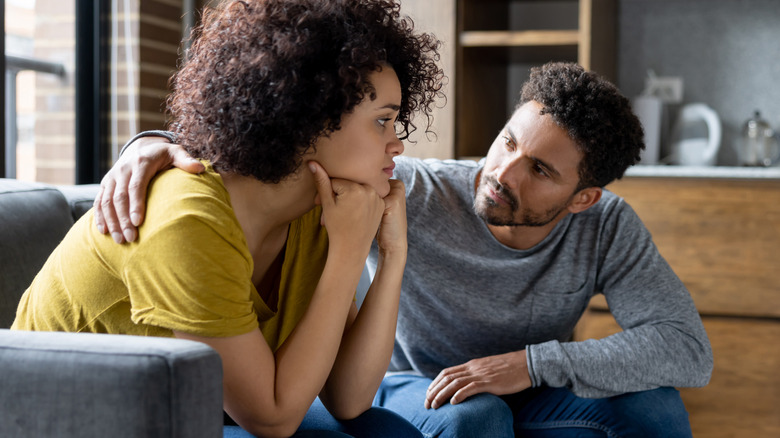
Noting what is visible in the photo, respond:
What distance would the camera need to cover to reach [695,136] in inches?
97.8

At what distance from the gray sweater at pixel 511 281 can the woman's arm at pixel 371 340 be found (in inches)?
11.7

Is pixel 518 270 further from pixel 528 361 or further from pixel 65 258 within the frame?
pixel 65 258

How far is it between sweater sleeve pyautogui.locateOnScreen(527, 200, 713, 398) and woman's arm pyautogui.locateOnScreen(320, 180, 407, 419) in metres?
0.34

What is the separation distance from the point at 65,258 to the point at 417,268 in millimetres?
705

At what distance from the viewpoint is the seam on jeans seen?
133 cm

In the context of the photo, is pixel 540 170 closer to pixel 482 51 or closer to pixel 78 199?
pixel 78 199

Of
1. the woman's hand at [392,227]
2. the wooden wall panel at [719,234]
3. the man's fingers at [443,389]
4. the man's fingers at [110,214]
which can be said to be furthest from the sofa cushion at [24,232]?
the wooden wall panel at [719,234]

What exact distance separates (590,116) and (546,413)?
567 millimetres

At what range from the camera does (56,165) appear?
2.35 meters

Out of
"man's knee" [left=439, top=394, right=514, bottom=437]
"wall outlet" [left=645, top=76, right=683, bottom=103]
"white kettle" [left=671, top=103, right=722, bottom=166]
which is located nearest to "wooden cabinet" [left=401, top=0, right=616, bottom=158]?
"wall outlet" [left=645, top=76, right=683, bottom=103]

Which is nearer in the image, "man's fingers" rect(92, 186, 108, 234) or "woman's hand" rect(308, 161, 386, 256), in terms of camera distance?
"man's fingers" rect(92, 186, 108, 234)

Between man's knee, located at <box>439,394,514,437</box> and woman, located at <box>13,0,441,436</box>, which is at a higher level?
woman, located at <box>13,0,441,436</box>

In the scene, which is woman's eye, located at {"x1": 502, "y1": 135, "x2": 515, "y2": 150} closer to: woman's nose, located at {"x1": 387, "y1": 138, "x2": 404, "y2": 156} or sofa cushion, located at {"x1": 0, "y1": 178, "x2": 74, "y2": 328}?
woman's nose, located at {"x1": 387, "y1": 138, "x2": 404, "y2": 156}

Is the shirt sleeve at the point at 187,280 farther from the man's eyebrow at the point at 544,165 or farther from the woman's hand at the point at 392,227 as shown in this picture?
the man's eyebrow at the point at 544,165
